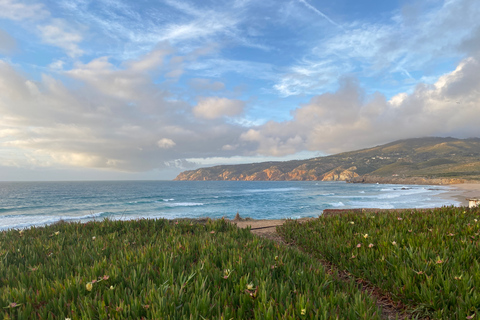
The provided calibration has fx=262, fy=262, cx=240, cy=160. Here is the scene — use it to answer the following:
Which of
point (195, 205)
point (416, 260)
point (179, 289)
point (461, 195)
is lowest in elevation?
point (461, 195)

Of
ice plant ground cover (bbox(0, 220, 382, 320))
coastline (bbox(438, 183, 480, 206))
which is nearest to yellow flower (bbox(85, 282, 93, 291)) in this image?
ice plant ground cover (bbox(0, 220, 382, 320))

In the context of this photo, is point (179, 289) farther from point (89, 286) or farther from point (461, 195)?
point (461, 195)

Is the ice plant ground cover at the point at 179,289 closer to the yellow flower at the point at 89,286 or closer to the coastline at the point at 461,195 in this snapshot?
the yellow flower at the point at 89,286

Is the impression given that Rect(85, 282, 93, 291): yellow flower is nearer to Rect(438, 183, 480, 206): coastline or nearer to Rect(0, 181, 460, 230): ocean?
Rect(0, 181, 460, 230): ocean

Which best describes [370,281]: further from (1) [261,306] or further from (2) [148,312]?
(2) [148,312]

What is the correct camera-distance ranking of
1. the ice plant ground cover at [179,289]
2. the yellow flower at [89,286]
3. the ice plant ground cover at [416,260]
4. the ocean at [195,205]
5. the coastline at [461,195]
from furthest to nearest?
1. the coastline at [461,195]
2. the ocean at [195,205]
3. the ice plant ground cover at [416,260]
4. the yellow flower at [89,286]
5. the ice plant ground cover at [179,289]

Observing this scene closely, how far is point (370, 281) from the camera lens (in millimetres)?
4492

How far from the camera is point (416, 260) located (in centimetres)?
402

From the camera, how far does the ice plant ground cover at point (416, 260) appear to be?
3322mm

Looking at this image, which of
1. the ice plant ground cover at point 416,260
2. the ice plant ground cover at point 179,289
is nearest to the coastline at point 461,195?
the ice plant ground cover at point 416,260

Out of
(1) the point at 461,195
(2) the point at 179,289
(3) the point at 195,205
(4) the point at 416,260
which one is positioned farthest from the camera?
(1) the point at 461,195

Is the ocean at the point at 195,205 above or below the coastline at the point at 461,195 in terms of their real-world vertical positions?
above

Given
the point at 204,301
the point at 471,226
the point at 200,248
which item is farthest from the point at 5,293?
the point at 471,226

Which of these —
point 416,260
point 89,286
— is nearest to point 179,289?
point 89,286
